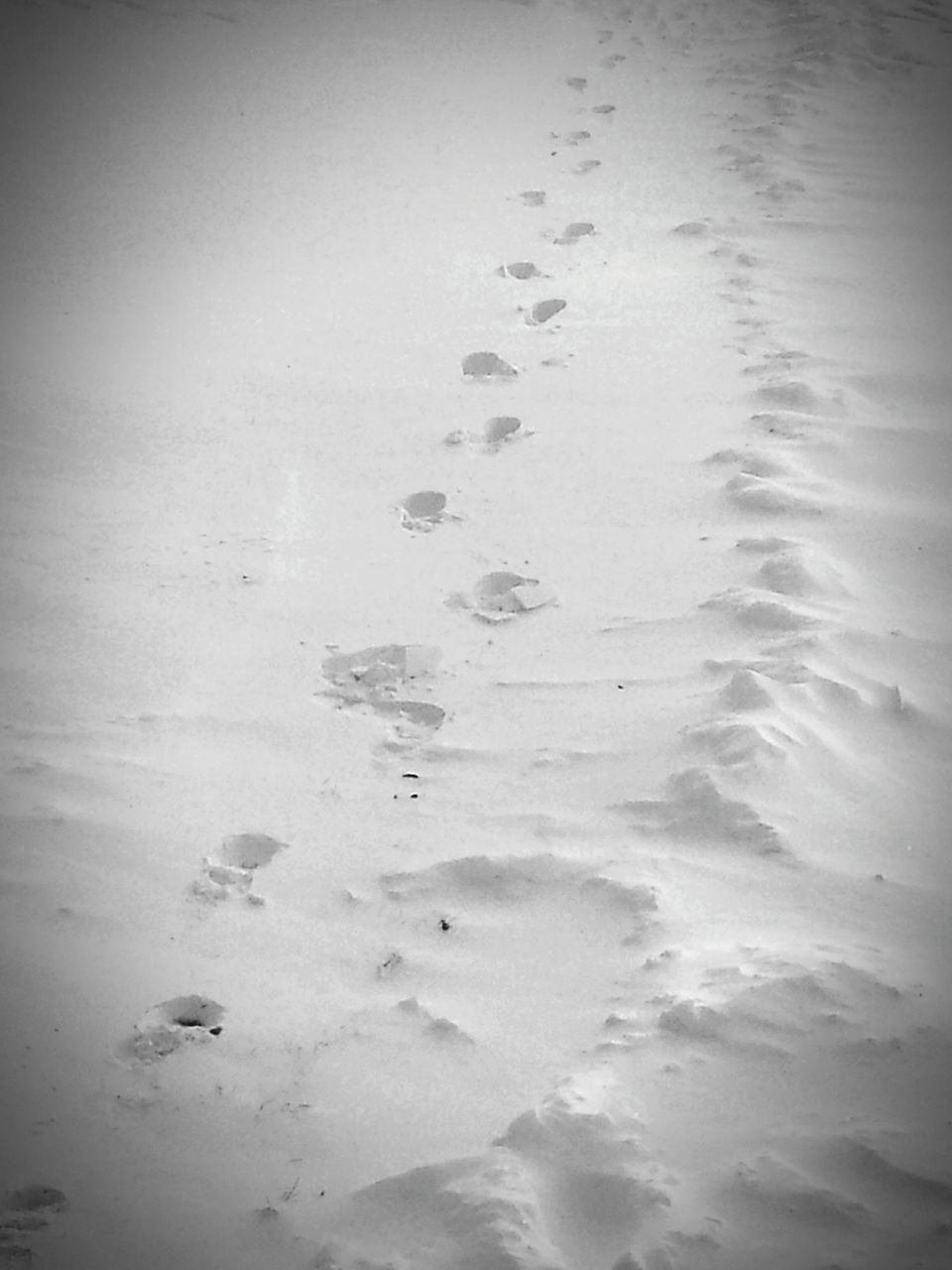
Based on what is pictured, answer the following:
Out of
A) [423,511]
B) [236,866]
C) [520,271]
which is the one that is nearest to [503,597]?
[423,511]

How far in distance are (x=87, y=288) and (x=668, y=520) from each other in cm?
187

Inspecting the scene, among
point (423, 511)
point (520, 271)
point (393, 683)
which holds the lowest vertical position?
point (393, 683)

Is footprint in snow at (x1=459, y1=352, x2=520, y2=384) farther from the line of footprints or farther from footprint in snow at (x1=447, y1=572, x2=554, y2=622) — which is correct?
footprint in snow at (x1=447, y1=572, x2=554, y2=622)

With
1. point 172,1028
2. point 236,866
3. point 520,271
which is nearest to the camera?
point 172,1028

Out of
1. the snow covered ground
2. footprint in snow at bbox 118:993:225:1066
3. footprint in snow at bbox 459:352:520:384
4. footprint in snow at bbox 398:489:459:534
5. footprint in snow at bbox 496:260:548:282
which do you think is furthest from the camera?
footprint in snow at bbox 496:260:548:282

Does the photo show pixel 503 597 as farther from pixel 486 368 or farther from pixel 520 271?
pixel 520 271

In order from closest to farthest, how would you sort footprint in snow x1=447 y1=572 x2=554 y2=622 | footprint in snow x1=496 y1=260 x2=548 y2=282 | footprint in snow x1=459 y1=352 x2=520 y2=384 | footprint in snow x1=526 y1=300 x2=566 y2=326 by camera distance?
footprint in snow x1=447 y1=572 x2=554 y2=622
footprint in snow x1=459 y1=352 x2=520 y2=384
footprint in snow x1=526 y1=300 x2=566 y2=326
footprint in snow x1=496 y1=260 x2=548 y2=282

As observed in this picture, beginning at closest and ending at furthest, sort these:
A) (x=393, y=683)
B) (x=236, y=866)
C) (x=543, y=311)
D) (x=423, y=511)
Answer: (x=236, y=866) → (x=393, y=683) → (x=423, y=511) → (x=543, y=311)

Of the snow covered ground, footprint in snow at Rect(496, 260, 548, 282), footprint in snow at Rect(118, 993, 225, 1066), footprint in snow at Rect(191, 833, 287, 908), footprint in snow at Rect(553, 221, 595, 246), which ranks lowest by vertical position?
footprint in snow at Rect(118, 993, 225, 1066)

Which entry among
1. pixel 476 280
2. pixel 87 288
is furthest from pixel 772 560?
pixel 87 288

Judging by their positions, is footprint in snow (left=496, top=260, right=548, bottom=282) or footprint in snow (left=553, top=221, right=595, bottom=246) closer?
footprint in snow (left=496, top=260, right=548, bottom=282)

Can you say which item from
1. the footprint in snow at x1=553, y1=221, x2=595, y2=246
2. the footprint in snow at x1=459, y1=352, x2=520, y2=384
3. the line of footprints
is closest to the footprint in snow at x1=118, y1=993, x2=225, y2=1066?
the line of footprints

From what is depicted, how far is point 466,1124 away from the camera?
159cm

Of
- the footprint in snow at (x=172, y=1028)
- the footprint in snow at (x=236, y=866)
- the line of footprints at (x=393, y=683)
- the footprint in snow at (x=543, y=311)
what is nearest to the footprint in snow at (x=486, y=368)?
the line of footprints at (x=393, y=683)
